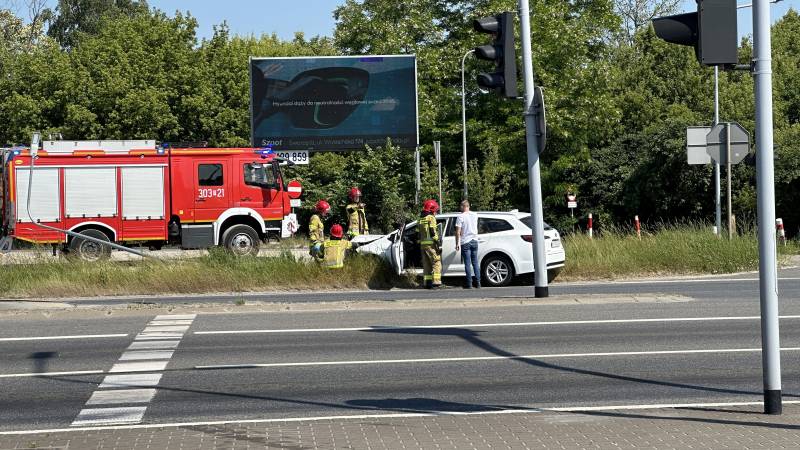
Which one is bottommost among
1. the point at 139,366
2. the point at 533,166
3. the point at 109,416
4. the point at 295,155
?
the point at 109,416

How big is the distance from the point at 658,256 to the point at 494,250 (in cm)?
390

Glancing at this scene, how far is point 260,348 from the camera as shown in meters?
12.6

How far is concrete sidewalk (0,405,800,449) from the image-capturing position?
297 inches

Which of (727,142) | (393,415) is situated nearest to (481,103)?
(727,142)

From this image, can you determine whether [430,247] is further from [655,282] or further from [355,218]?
[655,282]

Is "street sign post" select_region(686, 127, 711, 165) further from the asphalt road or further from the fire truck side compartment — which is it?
the fire truck side compartment

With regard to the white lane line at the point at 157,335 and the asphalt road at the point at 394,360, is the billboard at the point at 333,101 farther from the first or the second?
the white lane line at the point at 157,335

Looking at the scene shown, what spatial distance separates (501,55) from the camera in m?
15.1

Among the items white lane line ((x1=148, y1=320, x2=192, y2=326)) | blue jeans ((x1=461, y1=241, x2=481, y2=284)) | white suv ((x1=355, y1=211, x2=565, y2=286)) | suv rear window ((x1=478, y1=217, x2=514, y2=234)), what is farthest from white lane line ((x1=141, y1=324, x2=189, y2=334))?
suv rear window ((x1=478, y1=217, x2=514, y2=234))

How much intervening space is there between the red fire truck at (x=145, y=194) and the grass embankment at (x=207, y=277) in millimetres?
10079

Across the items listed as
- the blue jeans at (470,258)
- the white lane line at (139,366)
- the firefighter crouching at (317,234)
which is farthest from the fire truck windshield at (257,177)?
the white lane line at (139,366)

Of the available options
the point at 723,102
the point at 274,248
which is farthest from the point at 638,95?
the point at 274,248

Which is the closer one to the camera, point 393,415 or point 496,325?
point 393,415

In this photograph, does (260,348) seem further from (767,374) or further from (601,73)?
(601,73)
